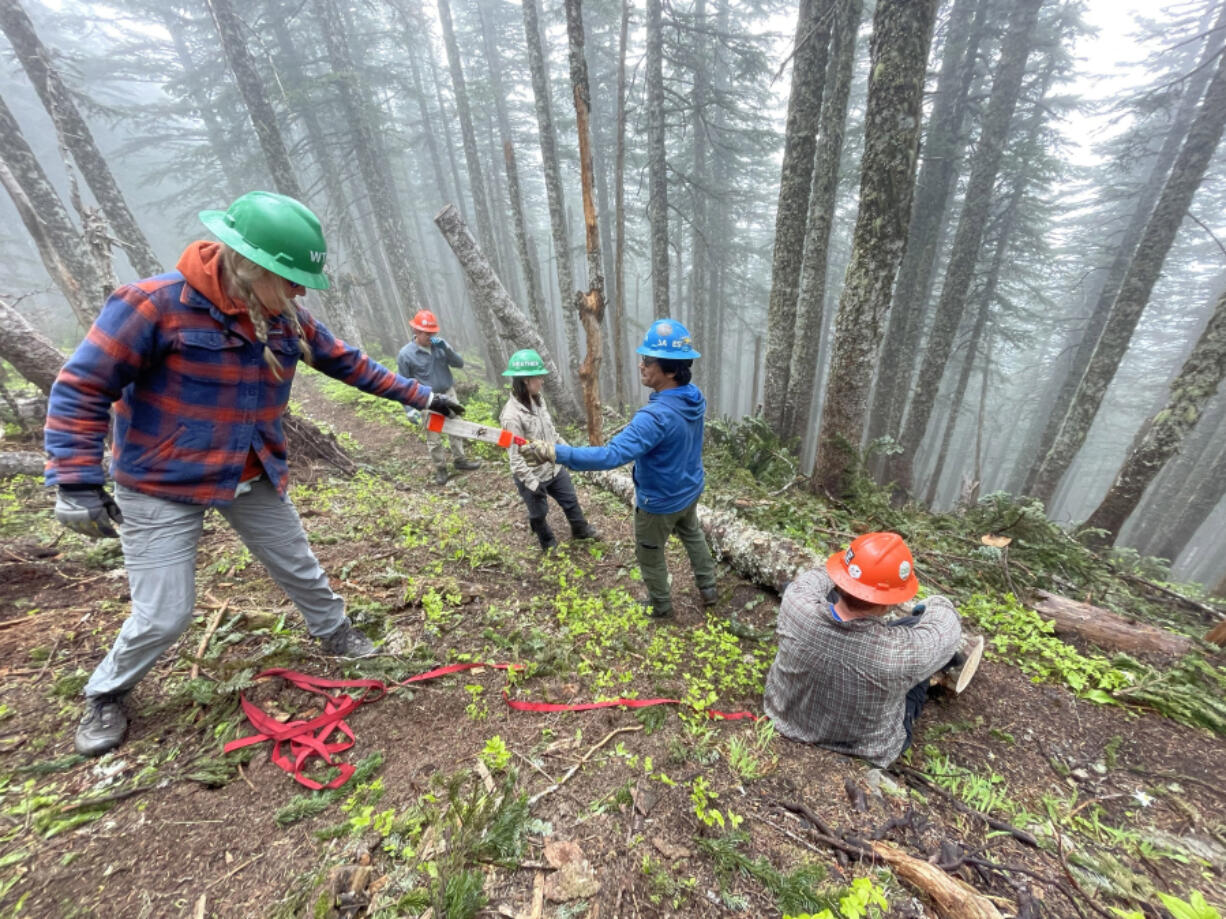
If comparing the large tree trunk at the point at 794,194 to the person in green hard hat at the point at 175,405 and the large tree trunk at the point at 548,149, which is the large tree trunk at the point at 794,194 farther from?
the person in green hard hat at the point at 175,405

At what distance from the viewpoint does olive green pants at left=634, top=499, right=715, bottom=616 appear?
3932 mm

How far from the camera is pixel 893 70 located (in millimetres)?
4746

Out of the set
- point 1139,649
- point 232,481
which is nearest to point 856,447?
point 1139,649

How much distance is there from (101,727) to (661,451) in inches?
142

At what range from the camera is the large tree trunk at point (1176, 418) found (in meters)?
5.88

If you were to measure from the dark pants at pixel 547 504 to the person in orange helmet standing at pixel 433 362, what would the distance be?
302cm

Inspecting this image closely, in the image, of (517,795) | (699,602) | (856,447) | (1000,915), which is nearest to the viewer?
(1000,915)

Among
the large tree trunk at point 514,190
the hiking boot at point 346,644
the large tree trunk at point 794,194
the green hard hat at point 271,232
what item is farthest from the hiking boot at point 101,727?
the large tree trunk at point 514,190

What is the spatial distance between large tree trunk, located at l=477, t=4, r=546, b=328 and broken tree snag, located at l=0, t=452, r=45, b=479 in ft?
29.4

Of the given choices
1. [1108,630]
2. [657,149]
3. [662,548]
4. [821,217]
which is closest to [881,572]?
[662,548]

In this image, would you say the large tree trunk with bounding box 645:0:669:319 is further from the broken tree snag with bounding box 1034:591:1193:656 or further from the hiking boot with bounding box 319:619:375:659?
the hiking boot with bounding box 319:619:375:659

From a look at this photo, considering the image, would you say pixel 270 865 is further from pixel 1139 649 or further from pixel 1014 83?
pixel 1014 83

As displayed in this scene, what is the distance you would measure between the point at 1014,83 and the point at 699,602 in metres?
13.6

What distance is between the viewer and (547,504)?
17.7 feet
